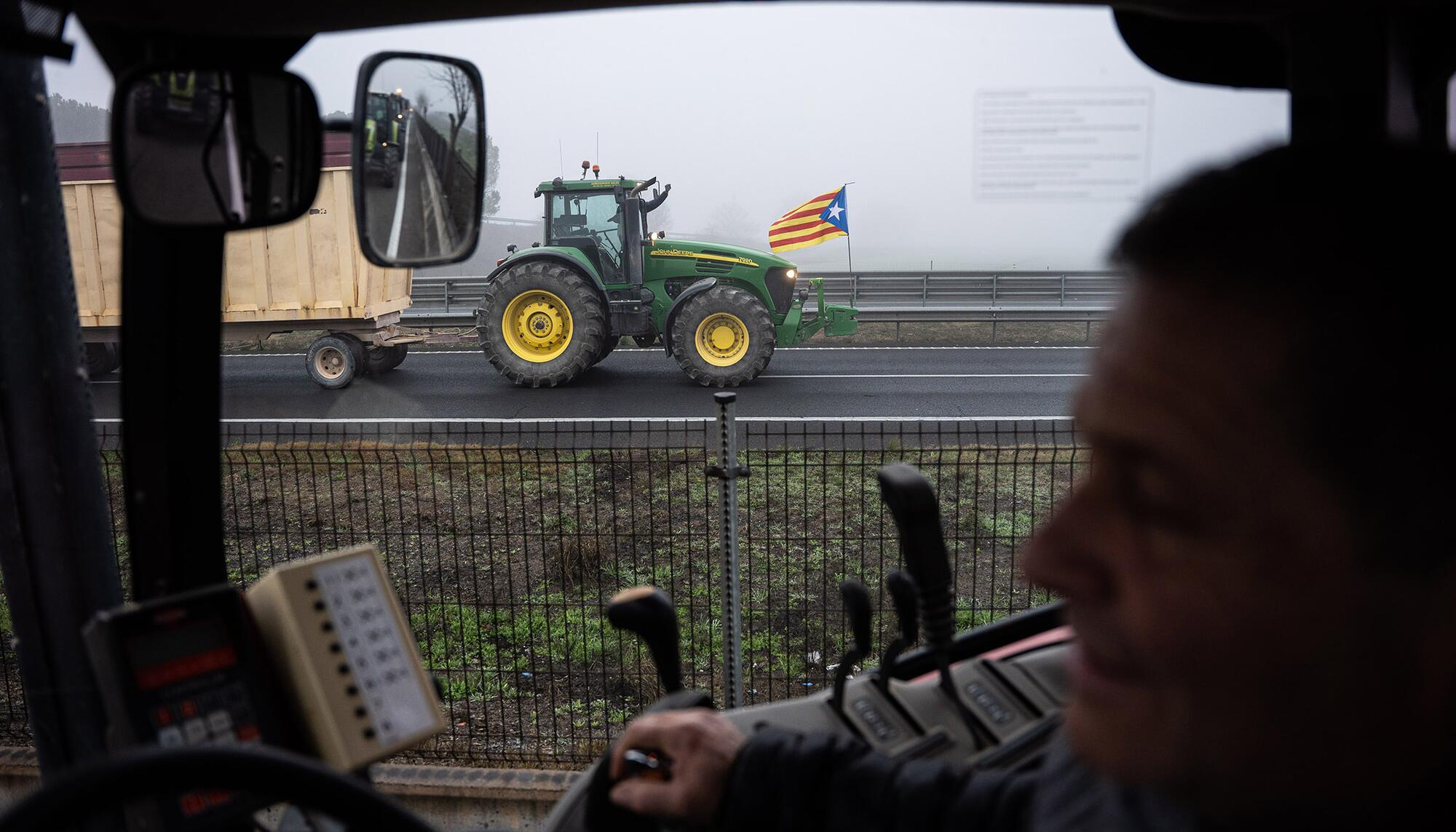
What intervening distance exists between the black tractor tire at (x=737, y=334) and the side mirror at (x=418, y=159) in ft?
39.6

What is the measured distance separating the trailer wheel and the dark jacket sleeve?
1404cm

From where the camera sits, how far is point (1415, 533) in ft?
1.92

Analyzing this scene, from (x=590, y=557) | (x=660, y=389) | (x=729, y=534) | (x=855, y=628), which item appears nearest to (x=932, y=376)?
(x=660, y=389)

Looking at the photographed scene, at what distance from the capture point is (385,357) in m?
15.2

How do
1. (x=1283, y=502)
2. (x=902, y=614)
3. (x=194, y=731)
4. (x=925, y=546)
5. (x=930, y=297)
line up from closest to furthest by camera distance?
(x=1283, y=502) → (x=194, y=731) → (x=902, y=614) → (x=925, y=546) → (x=930, y=297)

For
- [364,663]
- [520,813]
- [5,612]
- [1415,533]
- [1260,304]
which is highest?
[1260,304]

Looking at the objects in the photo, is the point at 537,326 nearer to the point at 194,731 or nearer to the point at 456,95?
the point at 456,95

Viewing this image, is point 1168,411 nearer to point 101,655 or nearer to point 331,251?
point 101,655

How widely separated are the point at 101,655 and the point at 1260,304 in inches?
48.1

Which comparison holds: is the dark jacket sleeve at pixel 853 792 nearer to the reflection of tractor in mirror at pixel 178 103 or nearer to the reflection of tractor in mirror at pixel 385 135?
the reflection of tractor in mirror at pixel 385 135

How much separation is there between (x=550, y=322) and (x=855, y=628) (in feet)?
41.0

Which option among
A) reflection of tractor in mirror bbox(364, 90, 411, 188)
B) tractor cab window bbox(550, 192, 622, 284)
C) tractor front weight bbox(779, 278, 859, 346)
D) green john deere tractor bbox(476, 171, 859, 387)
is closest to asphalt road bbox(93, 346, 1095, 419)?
green john deere tractor bbox(476, 171, 859, 387)

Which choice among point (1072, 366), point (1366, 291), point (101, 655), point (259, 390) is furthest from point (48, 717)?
point (1072, 366)

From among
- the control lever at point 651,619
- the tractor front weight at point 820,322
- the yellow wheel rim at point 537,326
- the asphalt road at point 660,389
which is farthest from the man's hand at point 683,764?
the tractor front weight at point 820,322
